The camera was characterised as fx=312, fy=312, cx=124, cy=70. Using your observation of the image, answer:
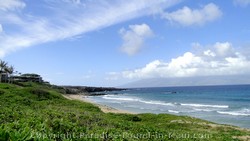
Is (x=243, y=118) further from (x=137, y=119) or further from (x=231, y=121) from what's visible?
(x=137, y=119)

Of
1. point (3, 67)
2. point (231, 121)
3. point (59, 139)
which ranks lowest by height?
point (231, 121)

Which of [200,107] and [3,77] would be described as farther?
[3,77]

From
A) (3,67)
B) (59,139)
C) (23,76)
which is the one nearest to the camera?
(59,139)

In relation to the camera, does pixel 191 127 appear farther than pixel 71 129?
Yes

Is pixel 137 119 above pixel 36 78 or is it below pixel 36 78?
below

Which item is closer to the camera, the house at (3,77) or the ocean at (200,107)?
the ocean at (200,107)

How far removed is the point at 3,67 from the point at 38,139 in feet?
269

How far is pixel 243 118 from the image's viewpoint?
4659 centimetres

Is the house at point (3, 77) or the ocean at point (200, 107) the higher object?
the house at point (3, 77)

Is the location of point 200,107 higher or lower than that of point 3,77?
lower

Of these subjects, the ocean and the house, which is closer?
the ocean

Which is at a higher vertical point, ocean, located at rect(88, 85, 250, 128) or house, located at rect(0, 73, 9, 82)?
house, located at rect(0, 73, 9, 82)

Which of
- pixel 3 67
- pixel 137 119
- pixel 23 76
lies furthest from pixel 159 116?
pixel 23 76

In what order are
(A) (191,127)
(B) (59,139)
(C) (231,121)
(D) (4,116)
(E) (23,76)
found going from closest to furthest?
(B) (59,139) < (D) (4,116) < (A) (191,127) < (C) (231,121) < (E) (23,76)
